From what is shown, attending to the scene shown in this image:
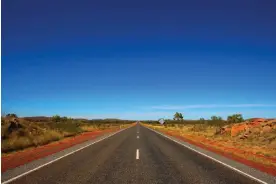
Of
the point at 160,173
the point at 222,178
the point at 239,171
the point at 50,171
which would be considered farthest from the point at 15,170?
the point at 239,171

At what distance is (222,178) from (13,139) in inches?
649

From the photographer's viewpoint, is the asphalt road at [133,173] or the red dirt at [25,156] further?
the red dirt at [25,156]

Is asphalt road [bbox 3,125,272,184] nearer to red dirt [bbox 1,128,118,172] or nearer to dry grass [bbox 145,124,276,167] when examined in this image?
red dirt [bbox 1,128,118,172]

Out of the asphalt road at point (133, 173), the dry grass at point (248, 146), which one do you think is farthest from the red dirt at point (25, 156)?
the dry grass at point (248, 146)

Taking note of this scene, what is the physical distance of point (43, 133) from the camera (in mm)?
26891

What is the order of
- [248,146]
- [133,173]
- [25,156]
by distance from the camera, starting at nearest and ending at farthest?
[133,173] → [25,156] → [248,146]

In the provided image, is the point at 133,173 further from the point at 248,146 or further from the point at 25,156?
the point at 248,146

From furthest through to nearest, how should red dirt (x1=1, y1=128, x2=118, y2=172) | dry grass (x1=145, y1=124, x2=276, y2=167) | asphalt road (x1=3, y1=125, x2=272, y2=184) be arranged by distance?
dry grass (x1=145, y1=124, x2=276, y2=167) < red dirt (x1=1, y1=128, x2=118, y2=172) < asphalt road (x1=3, y1=125, x2=272, y2=184)

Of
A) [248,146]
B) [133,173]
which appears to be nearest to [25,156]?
[133,173]

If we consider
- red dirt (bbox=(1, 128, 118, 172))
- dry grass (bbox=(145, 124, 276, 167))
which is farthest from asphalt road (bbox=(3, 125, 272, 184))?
dry grass (bbox=(145, 124, 276, 167))

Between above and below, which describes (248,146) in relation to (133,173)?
below

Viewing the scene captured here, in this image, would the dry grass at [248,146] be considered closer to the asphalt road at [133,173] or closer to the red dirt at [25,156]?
the asphalt road at [133,173]

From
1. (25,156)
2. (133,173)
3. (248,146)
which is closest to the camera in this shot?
(133,173)

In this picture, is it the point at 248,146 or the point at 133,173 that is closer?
the point at 133,173
